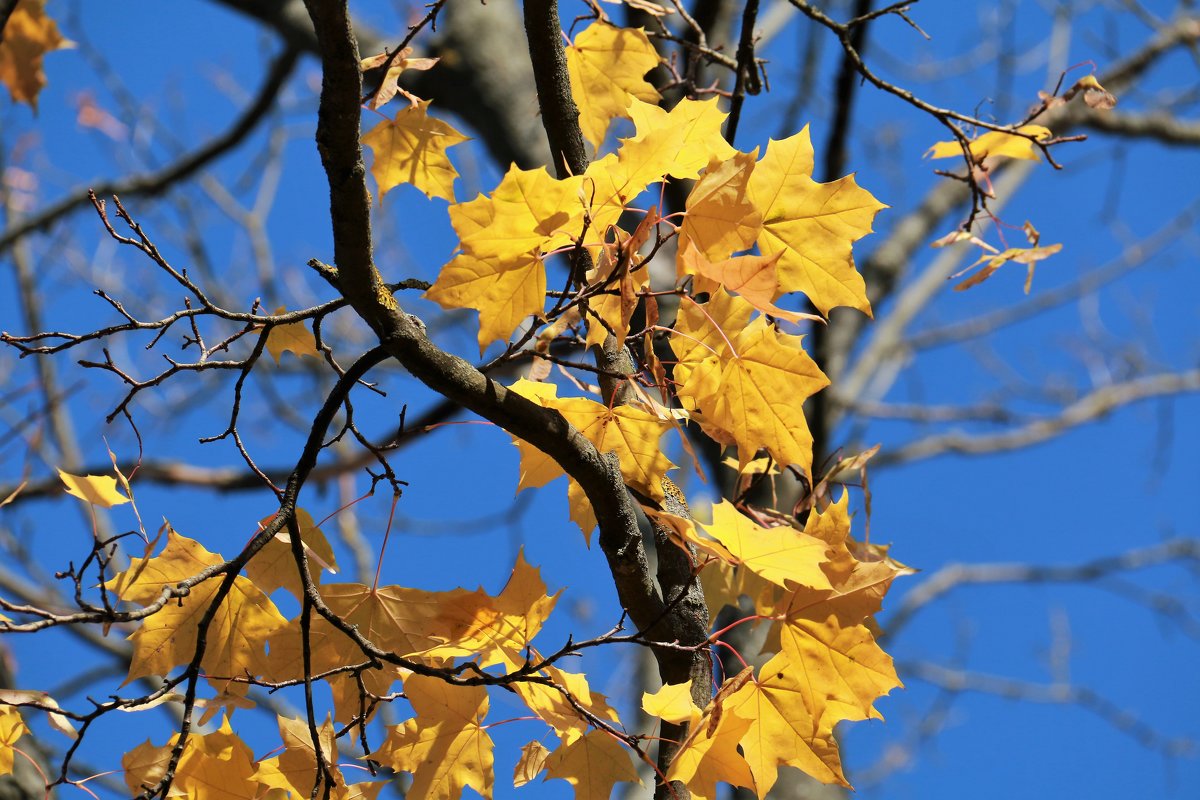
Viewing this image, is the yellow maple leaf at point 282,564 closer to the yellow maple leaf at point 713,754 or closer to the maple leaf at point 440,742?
the maple leaf at point 440,742

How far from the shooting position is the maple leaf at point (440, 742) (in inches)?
37.5

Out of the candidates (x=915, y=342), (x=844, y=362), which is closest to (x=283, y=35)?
(x=844, y=362)

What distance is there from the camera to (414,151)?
116 cm

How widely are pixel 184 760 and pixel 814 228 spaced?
2.65 ft

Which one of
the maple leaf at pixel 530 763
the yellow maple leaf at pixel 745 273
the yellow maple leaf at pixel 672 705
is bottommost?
the maple leaf at pixel 530 763

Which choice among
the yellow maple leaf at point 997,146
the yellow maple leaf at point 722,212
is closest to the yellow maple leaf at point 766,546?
the yellow maple leaf at point 722,212

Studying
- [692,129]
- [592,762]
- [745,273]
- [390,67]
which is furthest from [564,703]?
[390,67]

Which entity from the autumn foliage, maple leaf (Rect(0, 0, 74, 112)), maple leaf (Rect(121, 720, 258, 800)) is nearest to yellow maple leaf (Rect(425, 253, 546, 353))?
the autumn foliage

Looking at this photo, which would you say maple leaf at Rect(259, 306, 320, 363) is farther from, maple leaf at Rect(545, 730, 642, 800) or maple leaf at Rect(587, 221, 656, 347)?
maple leaf at Rect(545, 730, 642, 800)

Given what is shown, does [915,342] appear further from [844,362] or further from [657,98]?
[657,98]

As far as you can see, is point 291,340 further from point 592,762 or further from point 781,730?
point 781,730

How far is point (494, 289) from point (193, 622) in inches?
17.7

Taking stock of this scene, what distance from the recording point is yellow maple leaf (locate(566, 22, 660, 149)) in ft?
4.08

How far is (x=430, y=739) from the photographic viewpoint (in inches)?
37.9
